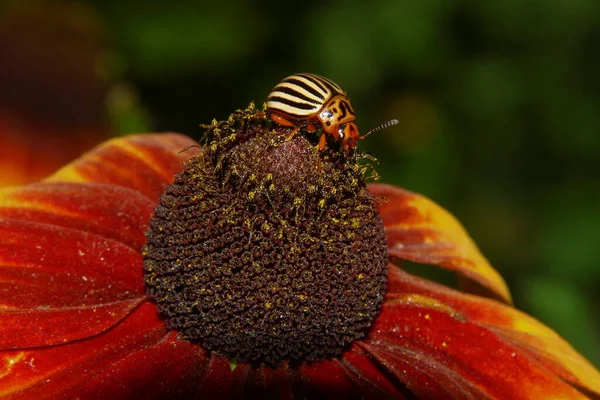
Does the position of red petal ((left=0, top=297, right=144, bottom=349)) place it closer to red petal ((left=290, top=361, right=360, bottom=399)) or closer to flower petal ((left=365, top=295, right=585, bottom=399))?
red petal ((left=290, top=361, right=360, bottom=399))

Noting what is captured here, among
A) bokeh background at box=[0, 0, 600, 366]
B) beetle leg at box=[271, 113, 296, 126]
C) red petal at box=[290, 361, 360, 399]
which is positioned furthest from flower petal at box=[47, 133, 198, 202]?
bokeh background at box=[0, 0, 600, 366]

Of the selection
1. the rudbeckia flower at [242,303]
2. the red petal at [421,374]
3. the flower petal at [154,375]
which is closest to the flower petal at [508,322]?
the rudbeckia flower at [242,303]

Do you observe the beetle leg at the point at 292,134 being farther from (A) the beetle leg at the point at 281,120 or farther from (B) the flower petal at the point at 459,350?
(B) the flower petal at the point at 459,350

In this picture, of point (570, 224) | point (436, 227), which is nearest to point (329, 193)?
point (436, 227)

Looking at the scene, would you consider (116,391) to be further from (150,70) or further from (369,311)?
(150,70)

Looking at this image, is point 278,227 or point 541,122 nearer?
point 278,227

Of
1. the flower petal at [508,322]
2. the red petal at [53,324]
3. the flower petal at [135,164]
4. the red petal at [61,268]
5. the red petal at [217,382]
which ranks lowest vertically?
the flower petal at [508,322]
